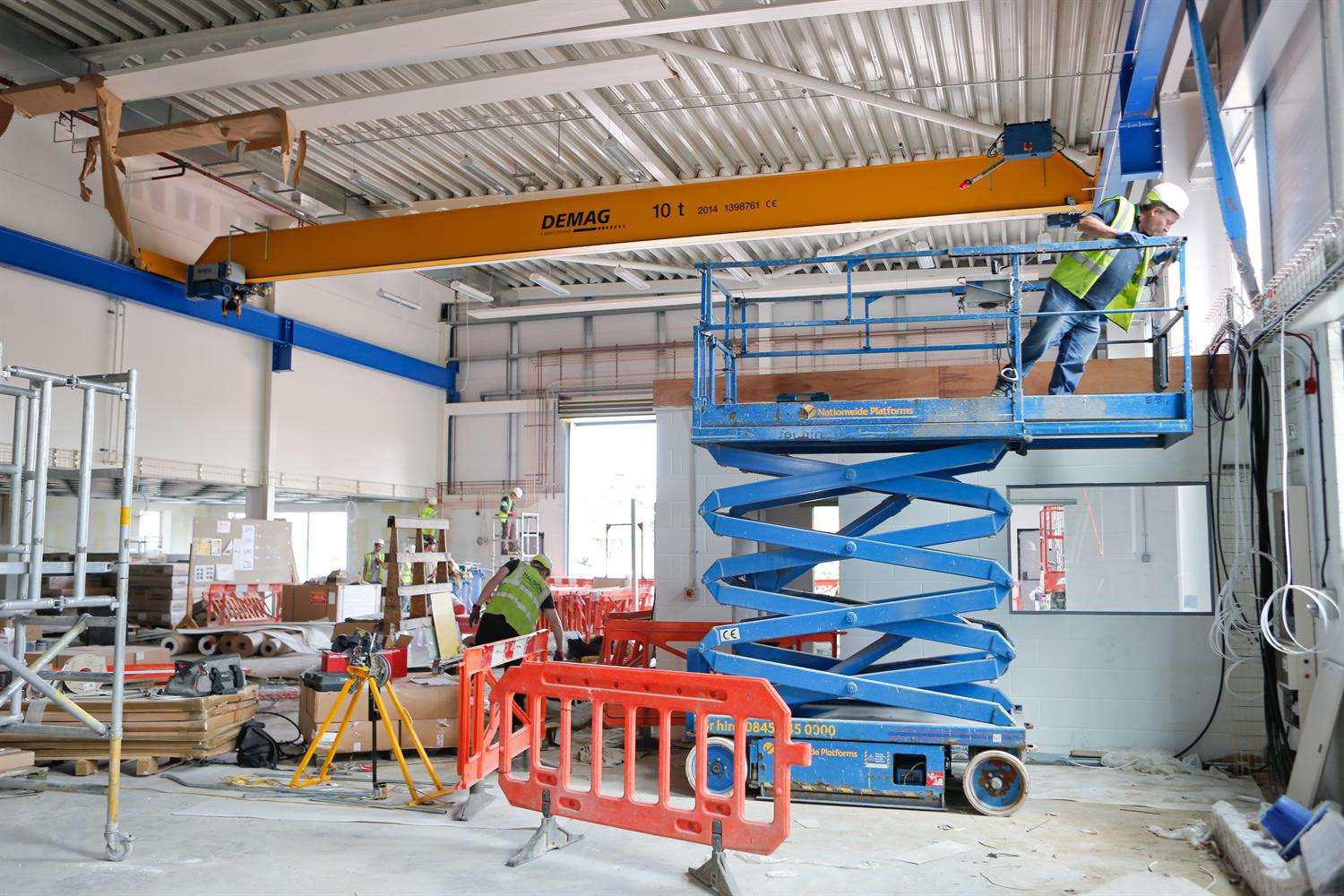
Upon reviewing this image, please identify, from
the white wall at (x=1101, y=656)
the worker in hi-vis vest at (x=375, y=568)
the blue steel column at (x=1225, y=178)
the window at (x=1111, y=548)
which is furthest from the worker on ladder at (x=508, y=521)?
the blue steel column at (x=1225, y=178)

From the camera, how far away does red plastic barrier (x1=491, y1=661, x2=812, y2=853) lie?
5.34m

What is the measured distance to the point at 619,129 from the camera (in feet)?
46.9

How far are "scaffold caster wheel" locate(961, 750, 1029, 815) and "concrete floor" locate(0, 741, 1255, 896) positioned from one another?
12cm

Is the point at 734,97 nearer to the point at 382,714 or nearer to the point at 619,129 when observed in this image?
the point at 619,129

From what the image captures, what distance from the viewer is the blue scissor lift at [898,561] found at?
6.94 metres

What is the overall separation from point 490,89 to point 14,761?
26.7ft

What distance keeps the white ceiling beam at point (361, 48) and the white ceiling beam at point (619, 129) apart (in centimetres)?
224

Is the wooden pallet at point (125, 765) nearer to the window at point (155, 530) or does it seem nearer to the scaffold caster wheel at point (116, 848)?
the scaffold caster wheel at point (116, 848)

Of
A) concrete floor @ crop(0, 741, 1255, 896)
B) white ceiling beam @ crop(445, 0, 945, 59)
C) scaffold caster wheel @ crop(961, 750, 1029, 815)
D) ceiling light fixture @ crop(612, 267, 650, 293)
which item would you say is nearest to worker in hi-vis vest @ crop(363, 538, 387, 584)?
ceiling light fixture @ crop(612, 267, 650, 293)

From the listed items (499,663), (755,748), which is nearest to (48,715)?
(499,663)

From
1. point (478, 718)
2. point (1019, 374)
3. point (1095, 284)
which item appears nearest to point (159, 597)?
point (478, 718)

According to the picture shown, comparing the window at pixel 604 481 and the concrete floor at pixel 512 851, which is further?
the window at pixel 604 481

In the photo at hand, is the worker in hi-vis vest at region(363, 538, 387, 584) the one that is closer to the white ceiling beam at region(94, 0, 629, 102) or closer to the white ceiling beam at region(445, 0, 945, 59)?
the white ceiling beam at region(94, 0, 629, 102)

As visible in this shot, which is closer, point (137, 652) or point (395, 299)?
point (137, 652)
